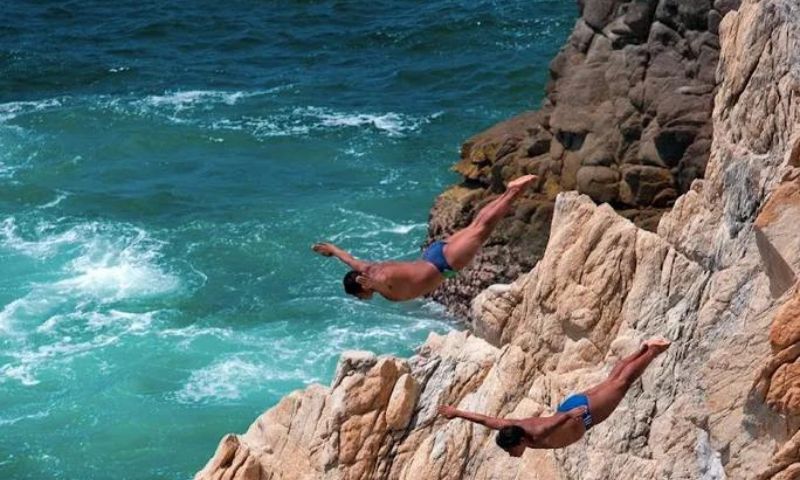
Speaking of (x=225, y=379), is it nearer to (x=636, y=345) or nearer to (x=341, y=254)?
(x=636, y=345)

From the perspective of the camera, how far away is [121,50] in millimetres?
69188

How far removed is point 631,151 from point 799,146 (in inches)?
904

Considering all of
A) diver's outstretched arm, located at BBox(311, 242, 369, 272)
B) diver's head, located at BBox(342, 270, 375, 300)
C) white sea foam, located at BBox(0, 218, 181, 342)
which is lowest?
white sea foam, located at BBox(0, 218, 181, 342)

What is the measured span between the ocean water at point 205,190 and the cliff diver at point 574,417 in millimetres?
19828

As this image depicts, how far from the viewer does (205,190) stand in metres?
54.6

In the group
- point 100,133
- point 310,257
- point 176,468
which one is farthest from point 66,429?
point 100,133

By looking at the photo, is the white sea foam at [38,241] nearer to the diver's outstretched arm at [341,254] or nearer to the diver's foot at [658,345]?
the diver's outstretched arm at [341,254]

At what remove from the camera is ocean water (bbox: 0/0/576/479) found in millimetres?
41156

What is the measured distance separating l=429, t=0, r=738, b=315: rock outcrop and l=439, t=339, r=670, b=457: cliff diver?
2066cm

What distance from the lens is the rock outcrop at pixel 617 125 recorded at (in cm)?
3903

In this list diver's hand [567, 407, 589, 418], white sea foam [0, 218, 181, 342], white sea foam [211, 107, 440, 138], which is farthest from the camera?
white sea foam [211, 107, 440, 138]

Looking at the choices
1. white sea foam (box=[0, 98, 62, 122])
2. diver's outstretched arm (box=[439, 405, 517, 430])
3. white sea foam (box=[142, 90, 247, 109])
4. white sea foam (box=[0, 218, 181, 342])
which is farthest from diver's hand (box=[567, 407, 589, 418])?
white sea foam (box=[0, 98, 62, 122])

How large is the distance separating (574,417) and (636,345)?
3003 millimetres

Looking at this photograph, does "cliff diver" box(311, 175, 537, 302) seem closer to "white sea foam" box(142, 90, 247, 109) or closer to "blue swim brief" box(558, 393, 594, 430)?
"blue swim brief" box(558, 393, 594, 430)
